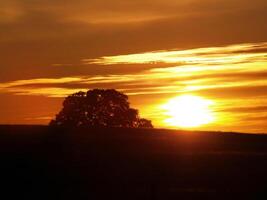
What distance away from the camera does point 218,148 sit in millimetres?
39875

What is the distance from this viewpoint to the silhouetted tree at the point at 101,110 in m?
82.6

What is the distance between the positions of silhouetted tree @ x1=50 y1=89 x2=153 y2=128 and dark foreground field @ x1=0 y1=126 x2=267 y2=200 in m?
39.5

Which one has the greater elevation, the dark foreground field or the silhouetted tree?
the silhouetted tree

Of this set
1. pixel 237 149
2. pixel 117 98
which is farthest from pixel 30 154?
pixel 117 98

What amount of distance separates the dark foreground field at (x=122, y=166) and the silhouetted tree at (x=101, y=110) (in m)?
39.5

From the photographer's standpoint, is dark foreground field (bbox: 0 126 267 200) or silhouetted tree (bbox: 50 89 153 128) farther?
silhouetted tree (bbox: 50 89 153 128)

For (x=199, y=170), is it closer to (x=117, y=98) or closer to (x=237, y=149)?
(x=237, y=149)

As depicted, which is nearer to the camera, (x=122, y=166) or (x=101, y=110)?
(x=122, y=166)

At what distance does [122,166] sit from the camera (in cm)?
3075

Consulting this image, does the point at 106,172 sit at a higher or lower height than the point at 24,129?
lower

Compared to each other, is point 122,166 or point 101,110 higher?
point 101,110

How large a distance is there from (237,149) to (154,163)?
9005mm

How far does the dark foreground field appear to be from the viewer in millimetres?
25906

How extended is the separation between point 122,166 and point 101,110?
53.2 m
